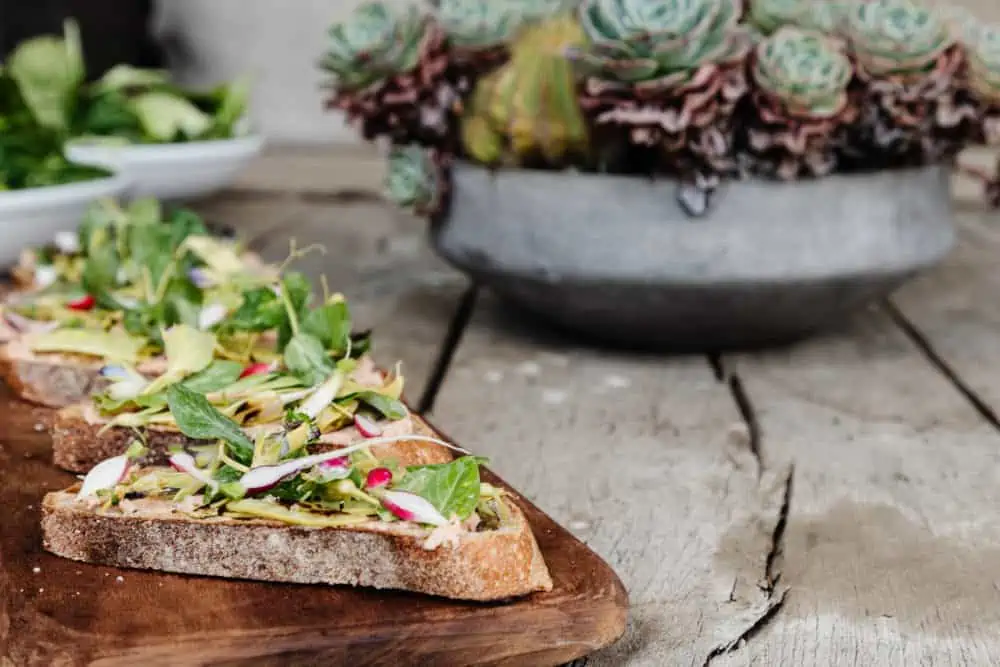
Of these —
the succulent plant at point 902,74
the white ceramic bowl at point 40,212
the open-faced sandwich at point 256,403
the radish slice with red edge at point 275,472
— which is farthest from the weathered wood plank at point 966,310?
the white ceramic bowl at point 40,212

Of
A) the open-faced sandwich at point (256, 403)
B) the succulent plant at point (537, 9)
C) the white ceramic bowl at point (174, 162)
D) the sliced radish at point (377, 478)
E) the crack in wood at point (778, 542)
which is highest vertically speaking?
the succulent plant at point (537, 9)

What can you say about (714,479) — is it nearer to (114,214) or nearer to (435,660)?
(435,660)

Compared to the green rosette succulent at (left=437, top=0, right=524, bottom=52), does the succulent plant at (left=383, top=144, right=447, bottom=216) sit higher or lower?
lower

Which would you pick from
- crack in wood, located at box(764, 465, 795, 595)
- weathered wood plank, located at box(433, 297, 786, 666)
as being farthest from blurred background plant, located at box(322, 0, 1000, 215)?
crack in wood, located at box(764, 465, 795, 595)

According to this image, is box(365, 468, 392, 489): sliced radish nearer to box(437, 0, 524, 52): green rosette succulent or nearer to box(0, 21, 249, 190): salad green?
box(437, 0, 524, 52): green rosette succulent

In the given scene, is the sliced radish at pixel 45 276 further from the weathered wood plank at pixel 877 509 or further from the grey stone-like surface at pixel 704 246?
the weathered wood plank at pixel 877 509

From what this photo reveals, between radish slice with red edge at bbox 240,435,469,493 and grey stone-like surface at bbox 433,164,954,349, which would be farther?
grey stone-like surface at bbox 433,164,954,349

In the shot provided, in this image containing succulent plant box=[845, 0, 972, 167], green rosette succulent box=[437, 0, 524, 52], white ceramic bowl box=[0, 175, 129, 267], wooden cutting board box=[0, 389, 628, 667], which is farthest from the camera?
white ceramic bowl box=[0, 175, 129, 267]

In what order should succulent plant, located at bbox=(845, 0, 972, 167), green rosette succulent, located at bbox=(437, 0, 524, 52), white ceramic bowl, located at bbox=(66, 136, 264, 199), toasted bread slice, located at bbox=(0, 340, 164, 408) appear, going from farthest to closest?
white ceramic bowl, located at bbox=(66, 136, 264, 199), green rosette succulent, located at bbox=(437, 0, 524, 52), succulent plant, located at bbox=(845, 0, 972, 167), toasted bread slice, located at bbox=(0, 340, 164, 408)
